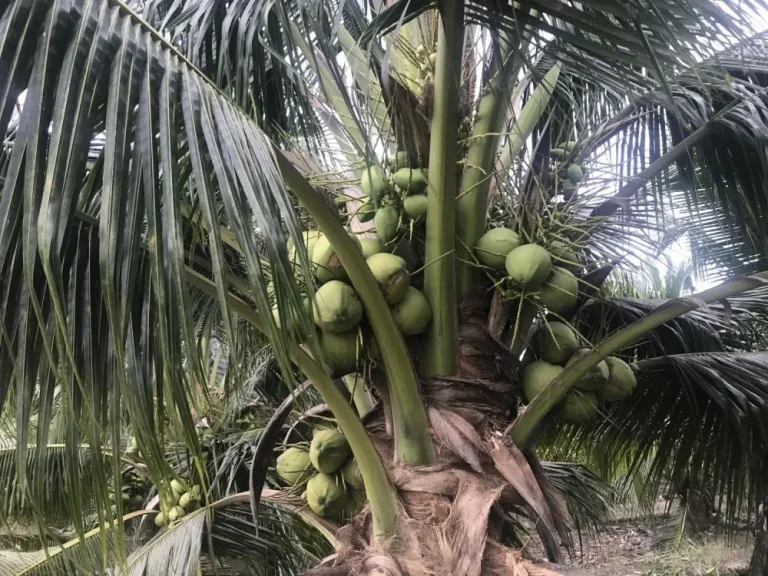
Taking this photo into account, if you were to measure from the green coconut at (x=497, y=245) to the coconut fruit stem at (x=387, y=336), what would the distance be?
299 mm

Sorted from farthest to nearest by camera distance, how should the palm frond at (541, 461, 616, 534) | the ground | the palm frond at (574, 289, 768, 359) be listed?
the ground, the palm frond at (541, 461, 616, 534), the palm frond at (574, 289, 768, 359)

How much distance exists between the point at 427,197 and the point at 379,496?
2.20 ft

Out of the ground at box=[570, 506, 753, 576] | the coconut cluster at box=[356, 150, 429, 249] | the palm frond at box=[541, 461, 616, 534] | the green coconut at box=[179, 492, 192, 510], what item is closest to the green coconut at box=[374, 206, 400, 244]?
the coconut cluster at box=[356, 150, 429, 249]

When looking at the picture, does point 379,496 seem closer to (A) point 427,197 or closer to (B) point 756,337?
(A) point 427,197

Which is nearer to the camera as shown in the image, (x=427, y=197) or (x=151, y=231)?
(x=151, y=231)

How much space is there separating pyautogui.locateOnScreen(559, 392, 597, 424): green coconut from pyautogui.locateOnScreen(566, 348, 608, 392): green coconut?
0.02 metres

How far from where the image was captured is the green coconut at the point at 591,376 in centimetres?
156

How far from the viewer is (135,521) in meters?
3.74

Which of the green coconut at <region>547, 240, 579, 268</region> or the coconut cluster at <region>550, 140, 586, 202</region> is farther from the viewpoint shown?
the coconut cluster at <region>550, 140, 586, 202</region>

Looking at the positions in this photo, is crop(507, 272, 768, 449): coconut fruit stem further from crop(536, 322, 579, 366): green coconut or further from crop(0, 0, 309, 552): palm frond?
crop(0, 0, 309, 552): palm frond

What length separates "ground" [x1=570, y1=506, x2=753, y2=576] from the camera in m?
5.94

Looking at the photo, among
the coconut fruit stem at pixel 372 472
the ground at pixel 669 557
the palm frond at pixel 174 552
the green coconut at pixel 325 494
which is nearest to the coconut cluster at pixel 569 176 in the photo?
the coconut fruit stem at pixel 372 472

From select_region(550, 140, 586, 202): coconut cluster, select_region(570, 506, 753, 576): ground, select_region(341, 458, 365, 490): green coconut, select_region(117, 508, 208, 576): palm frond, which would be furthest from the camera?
select_region(570, 506, 753, 576): ground

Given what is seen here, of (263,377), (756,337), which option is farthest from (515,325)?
(263,377)
